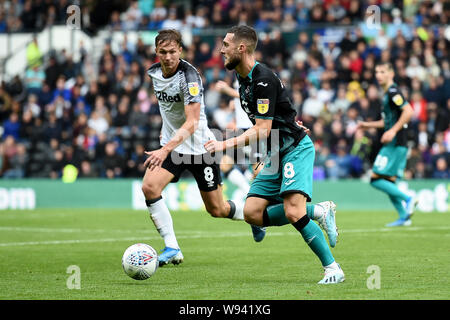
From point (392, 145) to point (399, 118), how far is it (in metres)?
0.69

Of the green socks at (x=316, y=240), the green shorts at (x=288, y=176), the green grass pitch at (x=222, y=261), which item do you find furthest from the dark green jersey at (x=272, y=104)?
the green grass pitch at (x=222, y=261)

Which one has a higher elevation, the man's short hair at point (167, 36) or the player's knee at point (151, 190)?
the man's short hair at point (167, 36)

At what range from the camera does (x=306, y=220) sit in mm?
8055

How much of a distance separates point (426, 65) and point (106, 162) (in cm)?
857

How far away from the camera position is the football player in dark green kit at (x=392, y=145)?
49.0ft

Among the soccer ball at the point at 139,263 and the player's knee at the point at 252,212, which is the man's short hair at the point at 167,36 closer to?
the player's knee at the point at 252,212

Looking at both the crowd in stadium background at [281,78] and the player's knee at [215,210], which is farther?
the crowd in stadium background at [281,78]

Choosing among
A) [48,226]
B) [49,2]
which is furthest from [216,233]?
[49,2]

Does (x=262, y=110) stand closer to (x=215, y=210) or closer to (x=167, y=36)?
(x=167, y=36)

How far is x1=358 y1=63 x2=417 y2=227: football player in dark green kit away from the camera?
A: 49.0 feet

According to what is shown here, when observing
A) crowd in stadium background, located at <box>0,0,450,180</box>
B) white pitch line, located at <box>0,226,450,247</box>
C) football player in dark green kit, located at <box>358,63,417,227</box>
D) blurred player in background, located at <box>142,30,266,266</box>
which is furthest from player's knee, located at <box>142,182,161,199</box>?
crowd in stadium background, located at <box>0,0,450,180</box>

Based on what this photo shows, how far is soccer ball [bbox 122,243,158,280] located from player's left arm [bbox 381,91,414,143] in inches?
279
